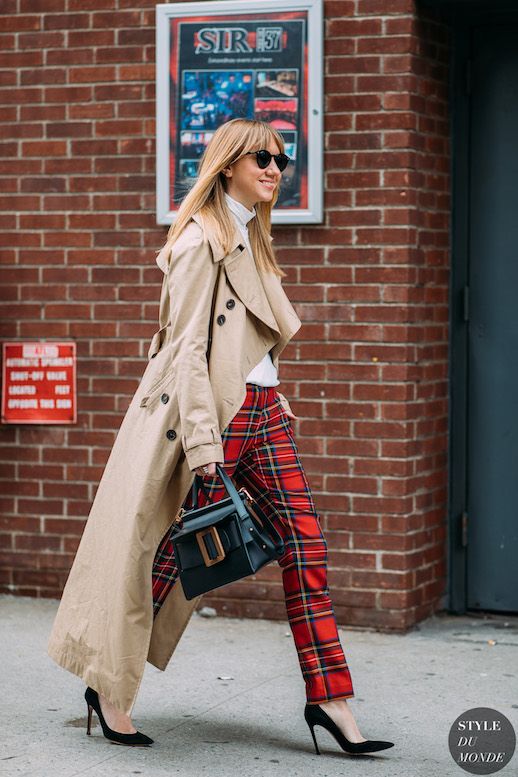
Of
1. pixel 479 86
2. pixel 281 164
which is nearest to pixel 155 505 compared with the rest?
pixel 281 164

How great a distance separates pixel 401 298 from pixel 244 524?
2.21 metres

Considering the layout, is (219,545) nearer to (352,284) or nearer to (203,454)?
(203,454)

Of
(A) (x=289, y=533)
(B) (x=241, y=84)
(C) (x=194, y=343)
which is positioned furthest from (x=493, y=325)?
(C) (x=194, y=343)

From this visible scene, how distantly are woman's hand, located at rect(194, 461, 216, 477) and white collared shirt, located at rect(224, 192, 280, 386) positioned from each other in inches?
14.7

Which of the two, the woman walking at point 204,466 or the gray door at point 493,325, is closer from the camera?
the woman walking at point 204,466

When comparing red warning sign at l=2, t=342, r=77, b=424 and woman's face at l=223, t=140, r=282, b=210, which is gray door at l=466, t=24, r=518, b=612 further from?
woman's face at l=223, t=140, r=282, b=210

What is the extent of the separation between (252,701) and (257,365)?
4.64 ft

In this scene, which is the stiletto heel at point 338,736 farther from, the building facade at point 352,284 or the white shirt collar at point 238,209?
the building facade at point 352,284

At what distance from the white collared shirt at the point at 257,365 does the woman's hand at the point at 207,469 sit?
1.23 ft

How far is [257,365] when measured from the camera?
4.70m

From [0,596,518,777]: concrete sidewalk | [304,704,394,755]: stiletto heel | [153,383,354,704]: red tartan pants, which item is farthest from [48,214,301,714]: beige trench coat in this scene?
[304,704,394,755]: stiletto heel

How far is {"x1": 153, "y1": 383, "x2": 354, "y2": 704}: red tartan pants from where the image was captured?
4.61 meters

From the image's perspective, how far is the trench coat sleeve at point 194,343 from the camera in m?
4.43

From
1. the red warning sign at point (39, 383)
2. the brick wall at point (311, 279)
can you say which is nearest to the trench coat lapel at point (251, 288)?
the brick wall at point (311, 279)
